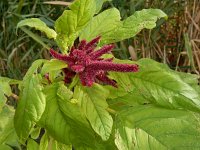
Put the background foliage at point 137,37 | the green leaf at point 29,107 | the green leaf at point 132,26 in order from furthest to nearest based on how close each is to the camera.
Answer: the background foliage at point 137,37 < the green leaf at point 132,26 < the green leaf at point 29,107

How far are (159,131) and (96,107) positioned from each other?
0.33ft

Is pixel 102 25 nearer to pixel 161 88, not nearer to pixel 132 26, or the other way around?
pixel 132 26

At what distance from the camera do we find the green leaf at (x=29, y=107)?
656 mm

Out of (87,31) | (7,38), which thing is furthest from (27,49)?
(87,31)

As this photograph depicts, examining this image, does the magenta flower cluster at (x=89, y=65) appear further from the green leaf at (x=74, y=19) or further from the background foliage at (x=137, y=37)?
the background foliage at (x=137, y=37)

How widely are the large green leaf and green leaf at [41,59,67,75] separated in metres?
0.13

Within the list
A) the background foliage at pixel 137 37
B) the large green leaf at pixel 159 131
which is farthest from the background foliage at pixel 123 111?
the background foliage at pixel 137 37

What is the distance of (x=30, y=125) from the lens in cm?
66

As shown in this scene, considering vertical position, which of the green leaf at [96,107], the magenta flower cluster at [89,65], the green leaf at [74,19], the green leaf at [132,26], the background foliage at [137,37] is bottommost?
the background foliage at [137,37]

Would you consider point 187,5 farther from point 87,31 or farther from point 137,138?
Result: point 137,138

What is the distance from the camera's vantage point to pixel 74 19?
704 millimetres

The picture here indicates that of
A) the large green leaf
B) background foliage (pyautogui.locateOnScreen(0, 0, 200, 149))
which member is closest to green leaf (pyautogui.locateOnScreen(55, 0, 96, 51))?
background foliage (pyautogui.locateOnScreen(0, 0, 200, 149))

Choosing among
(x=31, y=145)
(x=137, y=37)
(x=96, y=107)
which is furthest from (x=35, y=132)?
(x=137, y=37)

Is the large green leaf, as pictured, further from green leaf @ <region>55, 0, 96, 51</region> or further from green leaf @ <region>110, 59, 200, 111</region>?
green leaf @ <region>55, 0, 96, 51</region>
